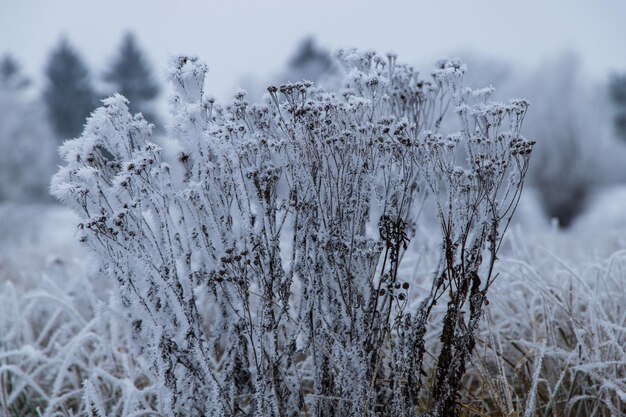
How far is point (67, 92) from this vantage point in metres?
37.8

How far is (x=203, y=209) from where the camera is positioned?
79.7 inches

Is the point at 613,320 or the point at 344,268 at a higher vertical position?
the point at 344,268

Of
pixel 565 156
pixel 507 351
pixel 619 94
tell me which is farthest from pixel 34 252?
pixel 619 94

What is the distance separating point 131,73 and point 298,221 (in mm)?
40450

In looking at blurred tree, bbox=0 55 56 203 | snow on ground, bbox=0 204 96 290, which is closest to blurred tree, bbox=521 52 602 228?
snow on ground, bbox=0 204 96 290

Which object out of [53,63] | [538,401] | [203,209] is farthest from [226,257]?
[53,63]

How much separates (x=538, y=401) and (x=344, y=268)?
129cm

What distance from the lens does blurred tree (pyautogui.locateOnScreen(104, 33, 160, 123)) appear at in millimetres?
39094

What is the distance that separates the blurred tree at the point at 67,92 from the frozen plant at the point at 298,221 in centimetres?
3824

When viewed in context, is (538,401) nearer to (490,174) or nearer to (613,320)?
(613,320)

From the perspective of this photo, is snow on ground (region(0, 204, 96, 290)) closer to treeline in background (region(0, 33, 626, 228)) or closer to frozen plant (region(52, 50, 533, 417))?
frozen plant (region(52, 50, 533, 417))

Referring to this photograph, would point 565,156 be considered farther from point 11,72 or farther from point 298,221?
point 11,72

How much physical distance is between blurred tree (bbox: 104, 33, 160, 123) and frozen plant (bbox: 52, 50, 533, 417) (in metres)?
38.9

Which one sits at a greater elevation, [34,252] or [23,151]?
[23,151]
